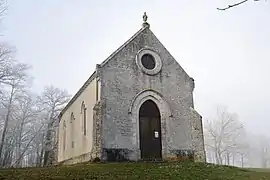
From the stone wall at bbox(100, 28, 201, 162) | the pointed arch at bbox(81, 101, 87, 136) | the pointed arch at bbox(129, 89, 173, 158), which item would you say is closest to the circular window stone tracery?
the stone wall at bbox(100, 28, 201, 162)

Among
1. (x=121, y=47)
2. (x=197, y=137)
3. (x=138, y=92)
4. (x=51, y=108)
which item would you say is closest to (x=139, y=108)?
(x=138, y=92)

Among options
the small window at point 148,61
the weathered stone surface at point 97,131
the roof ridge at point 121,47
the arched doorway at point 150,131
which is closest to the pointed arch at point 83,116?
the weathered stone surface at point 97,131

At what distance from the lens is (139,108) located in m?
22.6

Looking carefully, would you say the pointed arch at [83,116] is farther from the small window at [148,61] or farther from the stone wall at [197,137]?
the stone wall at [197,137]

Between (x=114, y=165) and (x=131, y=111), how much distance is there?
5.04m

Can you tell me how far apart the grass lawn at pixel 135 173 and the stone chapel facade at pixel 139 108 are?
3.54m

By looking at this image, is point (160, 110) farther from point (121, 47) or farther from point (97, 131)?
point (121, 47)

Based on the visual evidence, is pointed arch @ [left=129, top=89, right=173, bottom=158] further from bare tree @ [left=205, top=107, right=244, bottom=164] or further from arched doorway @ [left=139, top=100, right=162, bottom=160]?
bare tree @ [left=205, top=107, right=244, bottom=164]

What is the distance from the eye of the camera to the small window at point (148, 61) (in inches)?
941

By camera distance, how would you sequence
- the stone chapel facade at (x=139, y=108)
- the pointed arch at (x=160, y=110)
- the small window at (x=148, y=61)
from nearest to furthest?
the stone chapel facade at (x=139, y=108)
the pointed arch at (x=160, y=110)
the small window at (x=148, y=61)

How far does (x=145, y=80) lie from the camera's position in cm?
2330

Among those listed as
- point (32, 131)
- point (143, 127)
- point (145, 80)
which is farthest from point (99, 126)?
point (32, 131)

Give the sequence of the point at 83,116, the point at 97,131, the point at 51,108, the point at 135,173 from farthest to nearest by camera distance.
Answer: the point at 51,108, the point at 83,116, the point at 97,131, the point at 135,173

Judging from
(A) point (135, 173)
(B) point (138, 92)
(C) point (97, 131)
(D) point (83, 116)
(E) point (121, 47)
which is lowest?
(A) point (135, 173)
